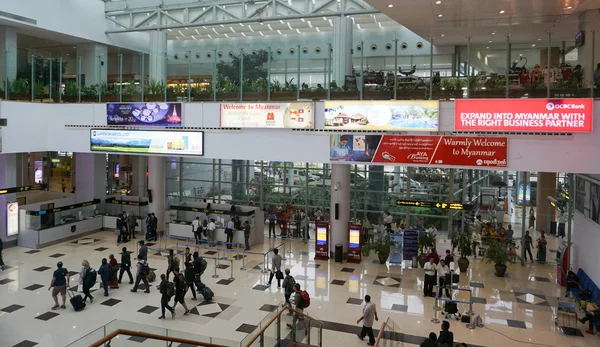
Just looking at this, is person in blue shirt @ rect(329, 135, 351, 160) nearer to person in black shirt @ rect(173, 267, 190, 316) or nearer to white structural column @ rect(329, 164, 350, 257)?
white structural column @ rect(329, 164, 350, 257)

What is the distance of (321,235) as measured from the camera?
16.4m

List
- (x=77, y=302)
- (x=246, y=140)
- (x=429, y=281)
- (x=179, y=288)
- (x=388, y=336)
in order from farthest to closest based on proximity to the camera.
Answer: (x=246, y=140), (x=429, y=281), (x=77, y=302), (x=179, y=288), (x=388, y=336)

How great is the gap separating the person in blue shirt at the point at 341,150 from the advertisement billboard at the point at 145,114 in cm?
533

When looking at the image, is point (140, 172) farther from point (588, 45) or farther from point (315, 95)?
point (588, 45)

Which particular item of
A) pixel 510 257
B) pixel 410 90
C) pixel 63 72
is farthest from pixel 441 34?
pixel 63 72

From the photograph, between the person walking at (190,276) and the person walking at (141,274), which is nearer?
the person walking at (190,276)

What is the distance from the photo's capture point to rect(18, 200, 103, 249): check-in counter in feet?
56.7

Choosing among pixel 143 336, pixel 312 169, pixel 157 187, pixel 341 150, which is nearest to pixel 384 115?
pixel 341 150

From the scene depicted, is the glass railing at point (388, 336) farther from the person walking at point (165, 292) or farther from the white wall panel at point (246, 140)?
the white wall panel at point (246, 140)

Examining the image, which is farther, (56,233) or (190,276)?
(56,233)

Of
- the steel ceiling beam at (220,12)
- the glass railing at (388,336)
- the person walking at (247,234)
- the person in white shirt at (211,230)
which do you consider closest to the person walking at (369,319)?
the glass railing at (388,336)

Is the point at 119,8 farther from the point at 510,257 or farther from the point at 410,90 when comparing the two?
the point at 510,257

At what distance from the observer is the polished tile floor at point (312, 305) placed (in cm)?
1016

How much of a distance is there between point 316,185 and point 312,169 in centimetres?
73
